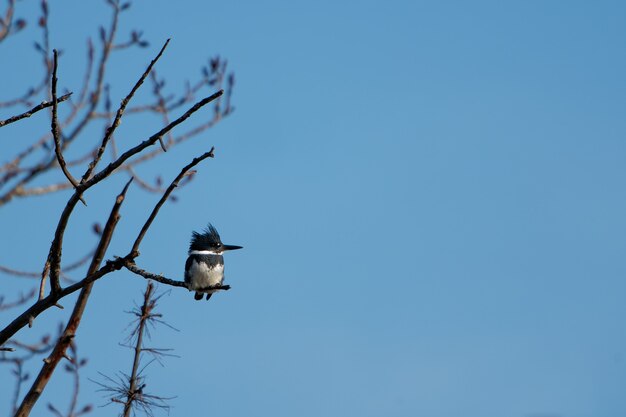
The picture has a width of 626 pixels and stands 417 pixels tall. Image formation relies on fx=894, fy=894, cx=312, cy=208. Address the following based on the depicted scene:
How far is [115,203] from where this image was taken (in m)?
3.23

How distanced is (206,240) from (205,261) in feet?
1.76

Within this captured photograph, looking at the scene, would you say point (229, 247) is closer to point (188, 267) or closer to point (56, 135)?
point (188, 267)

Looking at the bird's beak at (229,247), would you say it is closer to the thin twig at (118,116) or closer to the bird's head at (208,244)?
the bird's head at (208,244)

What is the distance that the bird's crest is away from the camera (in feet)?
26.7

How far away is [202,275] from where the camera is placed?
7508mm

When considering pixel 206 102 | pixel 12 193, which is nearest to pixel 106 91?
pixel 12 193

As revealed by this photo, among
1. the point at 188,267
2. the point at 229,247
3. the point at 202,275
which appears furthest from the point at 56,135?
the point at 229,247

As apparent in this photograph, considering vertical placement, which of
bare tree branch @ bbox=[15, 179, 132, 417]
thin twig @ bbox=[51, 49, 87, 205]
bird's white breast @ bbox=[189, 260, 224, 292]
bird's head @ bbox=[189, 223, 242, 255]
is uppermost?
bird's head @ bbox=[189, 223, 242, 255]

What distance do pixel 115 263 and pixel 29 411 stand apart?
22.7 inches

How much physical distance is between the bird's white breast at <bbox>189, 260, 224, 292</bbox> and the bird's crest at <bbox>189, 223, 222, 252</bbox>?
0.45 meters

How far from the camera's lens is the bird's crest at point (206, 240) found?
813 cm

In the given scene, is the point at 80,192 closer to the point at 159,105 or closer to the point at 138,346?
the point at 138,346

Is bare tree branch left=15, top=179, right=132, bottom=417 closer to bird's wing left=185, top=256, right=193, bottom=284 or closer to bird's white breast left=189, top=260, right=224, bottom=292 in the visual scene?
bird's white breast left=189, top=260, right=224, bottom=292

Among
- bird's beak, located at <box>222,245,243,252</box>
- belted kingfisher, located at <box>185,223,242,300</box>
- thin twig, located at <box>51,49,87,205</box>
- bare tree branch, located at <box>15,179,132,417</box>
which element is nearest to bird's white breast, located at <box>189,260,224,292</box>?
belted kingfisher, located at <box>185,223,242,300</box>
